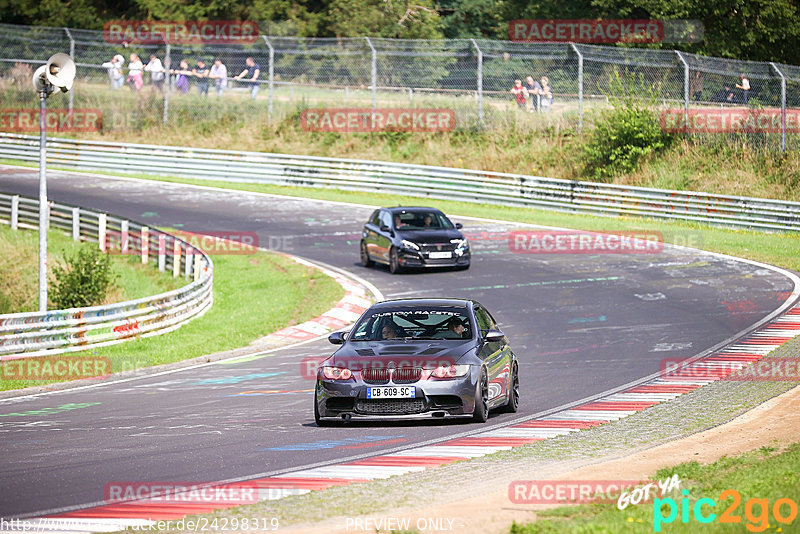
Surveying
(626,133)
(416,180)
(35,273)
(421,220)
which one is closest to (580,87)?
(626,133)

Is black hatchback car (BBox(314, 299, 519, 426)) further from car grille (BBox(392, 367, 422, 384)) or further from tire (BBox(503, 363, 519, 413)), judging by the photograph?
tire (BBox(503, 363, 519, 413))

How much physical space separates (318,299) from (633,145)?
1803 cm

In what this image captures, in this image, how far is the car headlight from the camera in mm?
11539

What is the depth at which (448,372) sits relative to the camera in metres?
11.5

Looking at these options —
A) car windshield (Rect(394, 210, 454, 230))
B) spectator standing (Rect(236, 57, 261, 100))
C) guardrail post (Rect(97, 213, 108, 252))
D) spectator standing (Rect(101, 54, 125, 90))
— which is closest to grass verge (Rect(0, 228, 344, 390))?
car windshield (Rect(394, 210, 454, 230))

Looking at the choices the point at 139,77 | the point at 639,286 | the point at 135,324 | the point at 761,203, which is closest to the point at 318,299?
the point at 135,324

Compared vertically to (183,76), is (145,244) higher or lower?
lower

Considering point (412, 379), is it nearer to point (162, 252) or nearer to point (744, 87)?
point (162, 252)

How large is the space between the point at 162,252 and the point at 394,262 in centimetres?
609

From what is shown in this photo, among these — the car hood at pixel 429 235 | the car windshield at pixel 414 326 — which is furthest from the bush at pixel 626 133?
the car windshield at pixel 414 326

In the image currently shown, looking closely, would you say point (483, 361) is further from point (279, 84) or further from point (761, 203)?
point (279, 84)

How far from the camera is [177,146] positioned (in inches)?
1811

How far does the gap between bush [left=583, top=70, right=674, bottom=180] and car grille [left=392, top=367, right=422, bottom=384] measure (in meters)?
28.1

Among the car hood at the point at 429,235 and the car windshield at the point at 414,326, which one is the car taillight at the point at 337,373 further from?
the car hood at the point at 429,235
